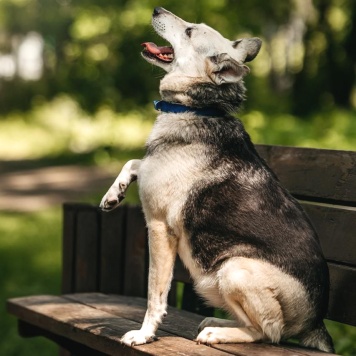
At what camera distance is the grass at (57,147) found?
7.17 meters

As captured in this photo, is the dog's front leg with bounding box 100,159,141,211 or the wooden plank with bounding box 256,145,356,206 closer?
the dog's front leg with bounding box 100,159,141,211

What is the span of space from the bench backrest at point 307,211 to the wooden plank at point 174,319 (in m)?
0.20

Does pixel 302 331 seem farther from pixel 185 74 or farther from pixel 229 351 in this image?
pixel 185 74

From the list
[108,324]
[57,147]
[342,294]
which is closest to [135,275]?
[108,324]

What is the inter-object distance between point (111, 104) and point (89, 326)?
1114cm

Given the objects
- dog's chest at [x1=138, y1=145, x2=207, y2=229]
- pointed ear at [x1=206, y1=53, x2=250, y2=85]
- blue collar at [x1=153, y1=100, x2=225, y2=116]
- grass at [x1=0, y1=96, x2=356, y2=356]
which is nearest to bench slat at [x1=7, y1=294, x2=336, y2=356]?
dog's chest at [x1=138, y1=145, x2=207, y2=229]

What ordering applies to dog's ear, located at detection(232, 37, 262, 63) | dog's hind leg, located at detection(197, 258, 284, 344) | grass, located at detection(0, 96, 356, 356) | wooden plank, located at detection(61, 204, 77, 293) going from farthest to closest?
grass, located at detection(0, 96, 356, 356) → wooden plank, located at detection(61, 204, 77, 293) → dog's ear, located at detection(232, 37, 262, 63) → dog's hind leg, located at detection(197, 258, 284, 344)

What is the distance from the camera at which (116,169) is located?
15008mm

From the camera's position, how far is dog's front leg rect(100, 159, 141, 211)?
4.01 m

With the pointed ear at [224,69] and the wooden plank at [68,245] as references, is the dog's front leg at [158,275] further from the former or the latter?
the wooden plank at [68,245]

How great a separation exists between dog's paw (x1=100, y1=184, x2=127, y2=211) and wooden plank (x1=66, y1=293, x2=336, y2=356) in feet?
2.17

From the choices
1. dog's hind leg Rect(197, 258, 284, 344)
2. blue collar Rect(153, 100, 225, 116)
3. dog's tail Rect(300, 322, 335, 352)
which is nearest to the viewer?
dog's hind leg Rect(197, 258, 284, 344)

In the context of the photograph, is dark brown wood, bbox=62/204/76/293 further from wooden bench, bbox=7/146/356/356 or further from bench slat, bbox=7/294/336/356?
bench slat, bbox=7/294/336/356

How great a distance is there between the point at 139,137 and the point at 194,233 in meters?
12.4
